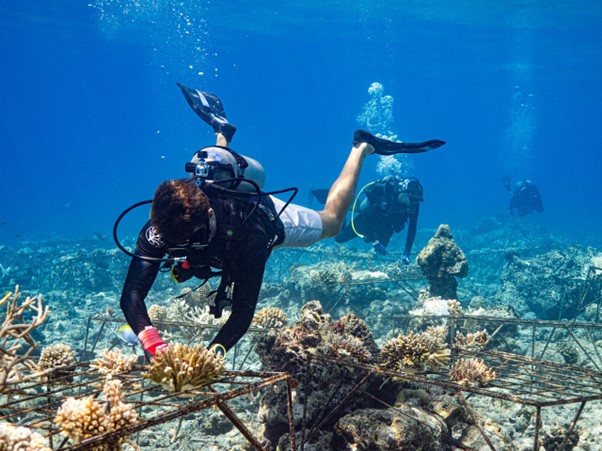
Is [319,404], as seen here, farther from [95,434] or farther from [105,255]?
[105,255]

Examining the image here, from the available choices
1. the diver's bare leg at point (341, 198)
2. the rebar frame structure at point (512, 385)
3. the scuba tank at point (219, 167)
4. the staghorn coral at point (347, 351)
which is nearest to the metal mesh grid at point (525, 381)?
the rebar frame structure at point (512, 385)

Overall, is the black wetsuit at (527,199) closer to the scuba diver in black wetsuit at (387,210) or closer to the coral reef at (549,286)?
the coral reef at (549,286)

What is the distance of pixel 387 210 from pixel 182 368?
34.6 feet

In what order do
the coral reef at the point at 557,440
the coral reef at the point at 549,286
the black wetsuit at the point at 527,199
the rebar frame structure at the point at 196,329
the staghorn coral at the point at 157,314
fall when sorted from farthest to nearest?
the black wetsuit at the point at 527,199
the coral reef at the point at 549,286
the staghorn coral at the point at 157,314
the rebar frame structure at the point at 196,329
the coral reef at the point at 557,440

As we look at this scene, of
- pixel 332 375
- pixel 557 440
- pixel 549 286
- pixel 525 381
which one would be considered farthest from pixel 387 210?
pixel 332 375

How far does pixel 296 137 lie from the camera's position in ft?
632

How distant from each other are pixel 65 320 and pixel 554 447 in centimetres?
1316

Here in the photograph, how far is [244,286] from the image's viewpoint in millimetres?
4137

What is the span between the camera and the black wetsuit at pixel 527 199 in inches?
998

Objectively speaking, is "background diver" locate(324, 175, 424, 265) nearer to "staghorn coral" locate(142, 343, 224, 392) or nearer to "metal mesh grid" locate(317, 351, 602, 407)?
"metal mesh grid" locate(317, 351, 602, 407)

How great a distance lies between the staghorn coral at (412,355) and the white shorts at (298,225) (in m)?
2.36

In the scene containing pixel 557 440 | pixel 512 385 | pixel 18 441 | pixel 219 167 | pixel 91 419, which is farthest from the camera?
pixel 219 167

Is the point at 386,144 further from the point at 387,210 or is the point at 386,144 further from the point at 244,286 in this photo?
the point at 244,286

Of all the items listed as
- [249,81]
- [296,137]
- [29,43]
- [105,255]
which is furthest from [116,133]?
[105,255]
